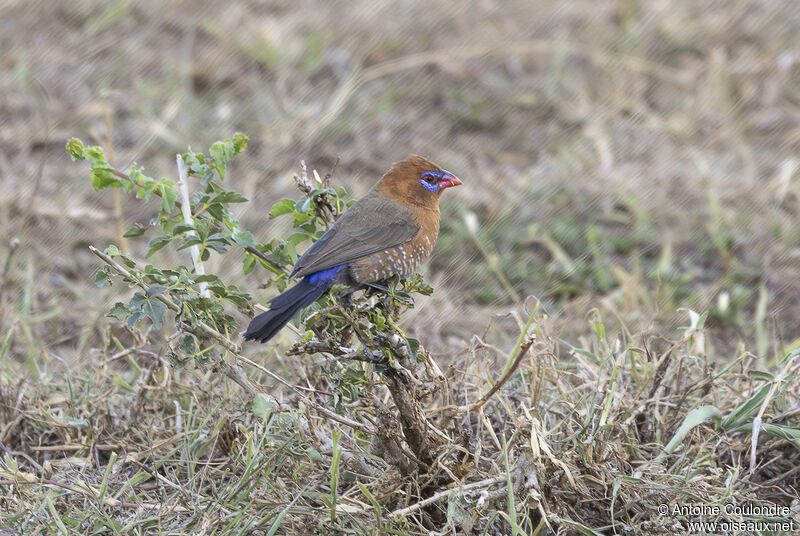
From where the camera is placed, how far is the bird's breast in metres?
3.51

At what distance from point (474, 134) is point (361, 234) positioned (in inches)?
126

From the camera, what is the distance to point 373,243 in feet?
11.7

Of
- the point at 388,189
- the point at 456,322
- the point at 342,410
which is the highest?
the point at 388,189

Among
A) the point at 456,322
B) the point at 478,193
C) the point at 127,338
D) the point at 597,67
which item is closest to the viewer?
the point at 127,338

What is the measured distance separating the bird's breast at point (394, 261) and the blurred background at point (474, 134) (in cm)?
68

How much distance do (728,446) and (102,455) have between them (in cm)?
218

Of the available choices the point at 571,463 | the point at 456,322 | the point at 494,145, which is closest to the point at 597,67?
the point at 494,145

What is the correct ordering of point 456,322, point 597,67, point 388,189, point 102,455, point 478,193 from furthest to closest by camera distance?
1. point 597,67
2. point 478,193
3. point 456,322
4. point 388,189
5. point 102,455

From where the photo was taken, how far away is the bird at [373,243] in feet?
10.0

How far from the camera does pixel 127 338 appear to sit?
4277 millimetres

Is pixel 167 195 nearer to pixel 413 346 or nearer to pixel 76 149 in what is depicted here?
pixel 76 149

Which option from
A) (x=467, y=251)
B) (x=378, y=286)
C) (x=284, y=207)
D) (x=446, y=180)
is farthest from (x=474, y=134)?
(x=284, y=207)

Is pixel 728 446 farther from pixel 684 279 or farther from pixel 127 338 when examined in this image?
pixel 127 338

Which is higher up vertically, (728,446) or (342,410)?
(342,410)
